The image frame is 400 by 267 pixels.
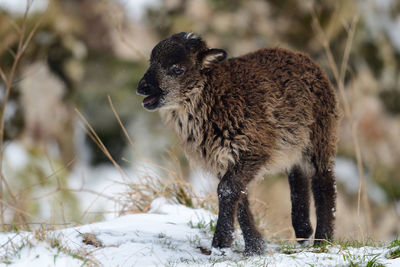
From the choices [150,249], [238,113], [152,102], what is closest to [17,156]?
[152,102]

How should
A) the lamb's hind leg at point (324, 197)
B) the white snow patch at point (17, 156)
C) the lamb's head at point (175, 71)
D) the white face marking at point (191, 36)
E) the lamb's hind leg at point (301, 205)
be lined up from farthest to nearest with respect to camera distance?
the white snow patch at point (17, 156) < the lamb's hind leg at point (301, 205) < the lamb's hind leg at point (324, 197) < the white face marking at point (191, 36) < the lamb's head at point (175, 71)

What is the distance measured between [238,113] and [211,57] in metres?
0.60

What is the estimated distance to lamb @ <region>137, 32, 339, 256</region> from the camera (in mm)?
4238

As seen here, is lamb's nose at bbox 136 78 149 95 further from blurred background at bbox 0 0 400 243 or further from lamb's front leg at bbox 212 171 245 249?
blurred background at bbox 0 0 400 243

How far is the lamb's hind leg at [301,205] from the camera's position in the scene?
5062mm

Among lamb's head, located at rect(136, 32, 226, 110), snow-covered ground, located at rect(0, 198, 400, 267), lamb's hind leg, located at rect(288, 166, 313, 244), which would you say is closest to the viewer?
snow-covered ground, located at rect(0, 198, 400, 267)

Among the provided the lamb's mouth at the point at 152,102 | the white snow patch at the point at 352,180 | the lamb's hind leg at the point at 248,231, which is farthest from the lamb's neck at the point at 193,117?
the white snow patch at the point at 352,180

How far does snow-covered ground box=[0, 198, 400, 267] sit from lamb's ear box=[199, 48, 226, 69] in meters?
1.63

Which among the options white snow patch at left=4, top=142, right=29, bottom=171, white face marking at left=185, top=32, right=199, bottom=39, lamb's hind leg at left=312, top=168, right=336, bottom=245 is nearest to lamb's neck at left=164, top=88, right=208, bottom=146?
white face marking at left=185, top=32, right=199, bottom=39

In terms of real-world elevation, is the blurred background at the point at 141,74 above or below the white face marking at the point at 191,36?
above

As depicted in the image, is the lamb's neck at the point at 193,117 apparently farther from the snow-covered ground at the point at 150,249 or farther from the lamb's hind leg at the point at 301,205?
the lamb's hind leg at the point at 301,205

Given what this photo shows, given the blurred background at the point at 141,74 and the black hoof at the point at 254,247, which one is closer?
the black hoof at the point at 254,247

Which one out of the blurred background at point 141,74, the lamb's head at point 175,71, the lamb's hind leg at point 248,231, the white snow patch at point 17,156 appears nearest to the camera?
the lamb's hind leg at point 248,231

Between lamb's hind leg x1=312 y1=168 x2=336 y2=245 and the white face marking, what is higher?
the white face marking
